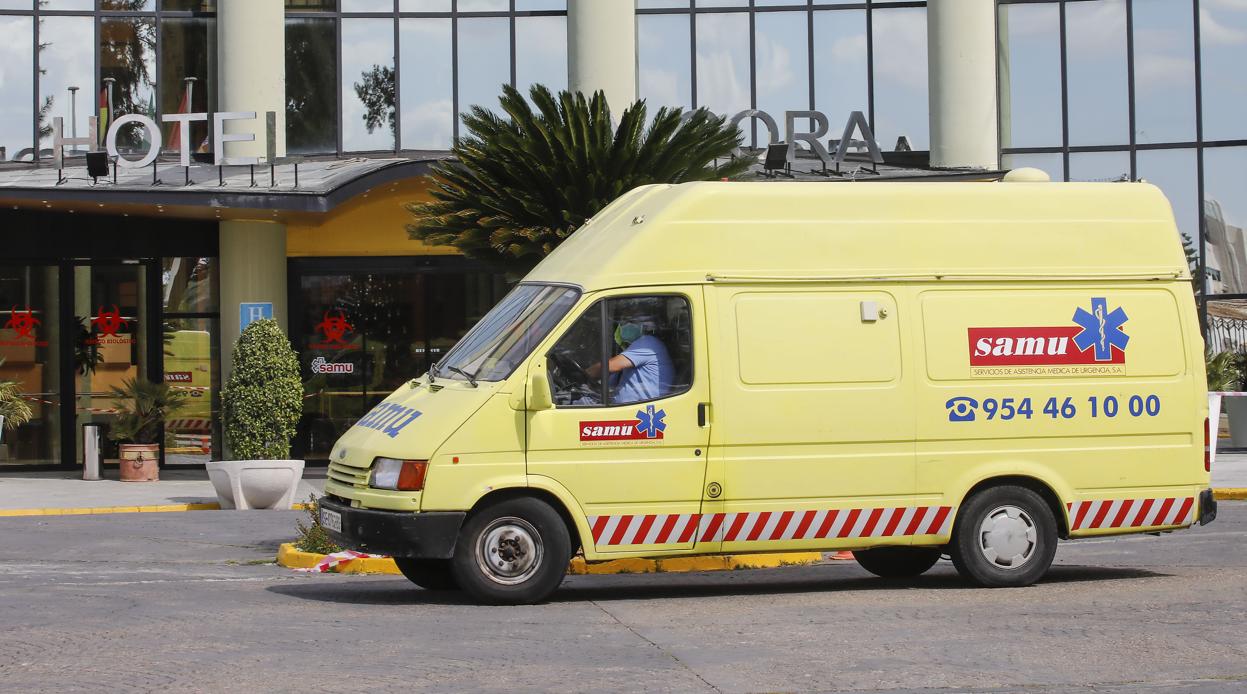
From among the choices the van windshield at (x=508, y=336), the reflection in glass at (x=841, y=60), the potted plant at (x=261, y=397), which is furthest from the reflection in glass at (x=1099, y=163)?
the van windshield at (x=508, y=336)

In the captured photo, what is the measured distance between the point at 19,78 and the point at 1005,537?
69.6 feet

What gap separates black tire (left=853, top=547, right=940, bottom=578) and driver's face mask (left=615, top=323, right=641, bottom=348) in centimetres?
266

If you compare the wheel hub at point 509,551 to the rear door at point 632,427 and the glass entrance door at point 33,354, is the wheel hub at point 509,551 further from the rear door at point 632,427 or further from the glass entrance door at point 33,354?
the glass entrance door at point 33,354

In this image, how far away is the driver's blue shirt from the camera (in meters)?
10.5

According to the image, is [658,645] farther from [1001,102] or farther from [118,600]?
→ [1001,102]

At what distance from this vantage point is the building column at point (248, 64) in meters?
26.7

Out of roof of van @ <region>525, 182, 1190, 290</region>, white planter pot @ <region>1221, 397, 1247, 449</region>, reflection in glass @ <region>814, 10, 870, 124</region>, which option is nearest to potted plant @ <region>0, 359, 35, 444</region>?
reflection in glass @ <region>814, 10, 870, 124</region>

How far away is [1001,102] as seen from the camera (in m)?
28.6

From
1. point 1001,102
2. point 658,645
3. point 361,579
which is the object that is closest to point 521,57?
point 1001,102

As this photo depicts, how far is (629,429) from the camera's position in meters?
10.5

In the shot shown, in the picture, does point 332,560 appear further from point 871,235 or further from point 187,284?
point 187,284

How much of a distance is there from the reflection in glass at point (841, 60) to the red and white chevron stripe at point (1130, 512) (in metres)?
17.7

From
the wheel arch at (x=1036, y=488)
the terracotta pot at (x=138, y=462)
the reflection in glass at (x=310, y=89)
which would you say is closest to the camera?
the wheel arch at (x=1036, y=488)

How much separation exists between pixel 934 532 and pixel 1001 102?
18.9 metres
